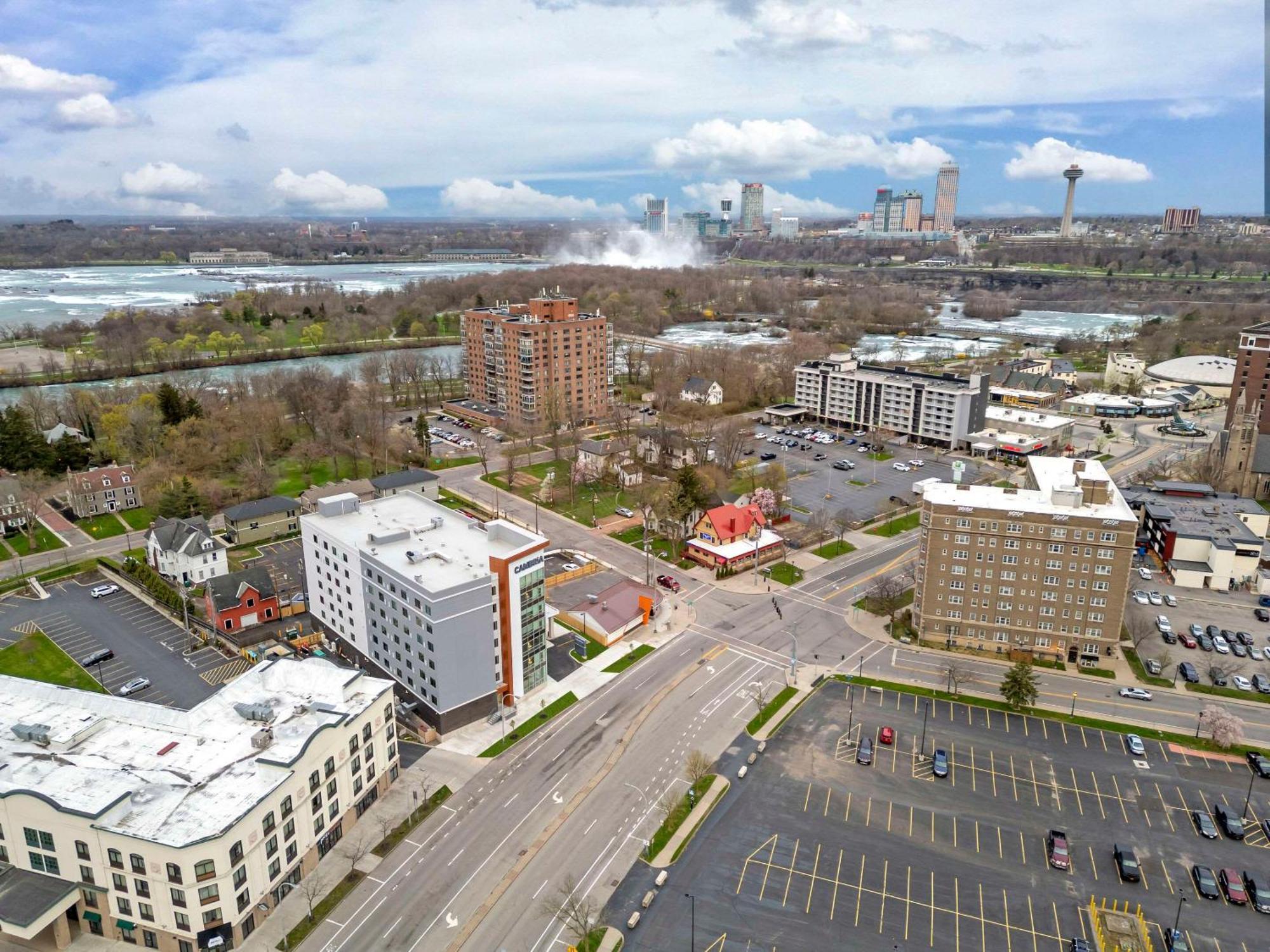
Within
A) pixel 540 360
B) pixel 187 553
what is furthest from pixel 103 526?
pixel 540 360

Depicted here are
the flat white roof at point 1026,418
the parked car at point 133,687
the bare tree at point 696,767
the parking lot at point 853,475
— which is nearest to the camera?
the bare tree at point 696,767

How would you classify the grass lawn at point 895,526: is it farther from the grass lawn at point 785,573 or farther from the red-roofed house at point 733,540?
the grass lawn at point 785,573

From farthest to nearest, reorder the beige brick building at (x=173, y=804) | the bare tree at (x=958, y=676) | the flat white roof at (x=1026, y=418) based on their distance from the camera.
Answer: the flat white roof at (x=1026, y=418) → the bare tree at (x=958, y=676) → the beige brick building at (x=173, y=804)

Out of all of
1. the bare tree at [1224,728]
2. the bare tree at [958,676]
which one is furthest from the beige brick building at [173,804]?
the bare tree at [1224,728]

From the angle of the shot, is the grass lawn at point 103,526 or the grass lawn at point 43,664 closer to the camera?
the grass lawn at point 43,664

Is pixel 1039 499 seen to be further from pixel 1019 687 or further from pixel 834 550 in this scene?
pixel 834 550

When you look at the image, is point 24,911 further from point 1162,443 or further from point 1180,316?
point 1180,316

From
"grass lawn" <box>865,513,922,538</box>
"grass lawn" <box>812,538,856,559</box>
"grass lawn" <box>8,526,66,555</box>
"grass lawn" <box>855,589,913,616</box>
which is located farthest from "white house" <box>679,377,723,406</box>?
"grass lawn" <box>8,526,66,555</box>
